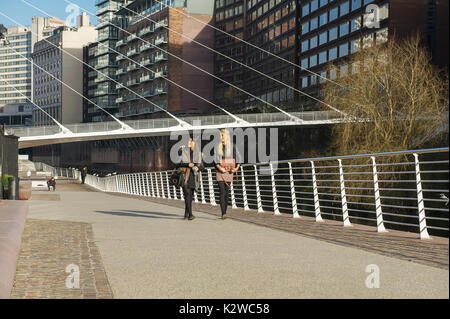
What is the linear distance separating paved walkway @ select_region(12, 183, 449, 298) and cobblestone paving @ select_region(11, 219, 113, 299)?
4 centimetres

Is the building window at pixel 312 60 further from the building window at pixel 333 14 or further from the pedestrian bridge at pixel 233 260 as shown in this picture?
the pedestrian bridge at pixel 233 260

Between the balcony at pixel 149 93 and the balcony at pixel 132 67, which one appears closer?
the balcony at pixel 149 93

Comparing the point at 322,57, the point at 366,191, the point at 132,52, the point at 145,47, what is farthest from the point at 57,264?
the point at 132,52

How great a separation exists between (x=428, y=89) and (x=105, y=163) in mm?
101476

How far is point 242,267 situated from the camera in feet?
21.3

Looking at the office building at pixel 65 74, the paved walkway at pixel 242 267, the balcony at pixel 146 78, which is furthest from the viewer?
the office building at pixel 65 74

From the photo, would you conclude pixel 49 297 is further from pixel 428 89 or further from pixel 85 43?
pixel 85 43

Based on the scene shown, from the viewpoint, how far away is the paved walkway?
5207 millimetres

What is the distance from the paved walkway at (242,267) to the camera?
5207mm

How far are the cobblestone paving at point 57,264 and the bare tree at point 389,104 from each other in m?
28.5

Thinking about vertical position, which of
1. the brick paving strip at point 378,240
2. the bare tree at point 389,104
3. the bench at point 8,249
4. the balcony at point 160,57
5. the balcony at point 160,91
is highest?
the balcony at point 160,57

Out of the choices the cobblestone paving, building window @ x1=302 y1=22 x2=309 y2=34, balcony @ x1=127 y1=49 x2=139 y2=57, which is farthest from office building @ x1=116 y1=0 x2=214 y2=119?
the cobblestone paving

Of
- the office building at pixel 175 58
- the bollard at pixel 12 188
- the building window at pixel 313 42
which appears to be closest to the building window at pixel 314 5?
the building window at pixel 313 42
